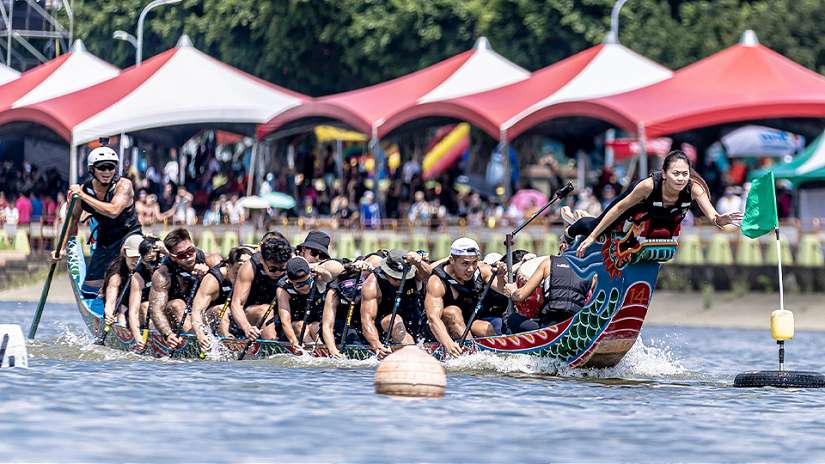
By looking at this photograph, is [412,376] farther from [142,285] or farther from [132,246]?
[132,246]

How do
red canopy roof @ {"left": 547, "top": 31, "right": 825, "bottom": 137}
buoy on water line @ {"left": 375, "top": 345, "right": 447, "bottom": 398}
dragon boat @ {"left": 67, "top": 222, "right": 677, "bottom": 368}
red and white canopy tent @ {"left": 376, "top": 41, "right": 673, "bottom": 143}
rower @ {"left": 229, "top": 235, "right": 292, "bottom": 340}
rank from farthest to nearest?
1. red and white canopy tent @ {"left": 376, "top": 41, "right": 673, "bottom": 143}
2. red canopy roof @ {"left": 547, "top": 31, "right": 825, "bottom": 137}
3. rower @ {"left": 229, "top": 235, "right": 292, "bottom": 340}
4. dragon boat @ {"left": 67, "top": 222, "right": 677, "bottom": 368}
5. buoy on water line @ {"left": 375, "top": 345, "right": 447, "bottom": 398}

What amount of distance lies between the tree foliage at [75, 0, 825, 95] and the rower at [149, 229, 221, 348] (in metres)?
27.6

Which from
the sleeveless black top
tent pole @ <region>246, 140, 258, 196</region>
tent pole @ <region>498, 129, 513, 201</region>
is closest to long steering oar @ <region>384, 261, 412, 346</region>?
the sleeveless black top

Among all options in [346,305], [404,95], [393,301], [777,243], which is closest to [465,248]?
[393,301]

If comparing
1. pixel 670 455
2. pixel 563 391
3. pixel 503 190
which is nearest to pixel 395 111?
pixel 503 190

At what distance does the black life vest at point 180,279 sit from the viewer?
18344 millimetres

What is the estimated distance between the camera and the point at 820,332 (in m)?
27.9

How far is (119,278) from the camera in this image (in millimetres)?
19094

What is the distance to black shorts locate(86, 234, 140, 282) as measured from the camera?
1966 centimetres

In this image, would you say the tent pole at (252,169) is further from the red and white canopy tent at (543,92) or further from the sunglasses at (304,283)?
the sunglasses at (304,283)

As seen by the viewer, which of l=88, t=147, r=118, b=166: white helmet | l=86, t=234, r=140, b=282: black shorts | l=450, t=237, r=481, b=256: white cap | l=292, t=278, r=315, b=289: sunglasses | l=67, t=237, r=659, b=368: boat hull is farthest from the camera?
l=86, t=234, r=140, b=282: black shorts

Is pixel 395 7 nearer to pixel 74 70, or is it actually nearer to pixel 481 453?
pixel 74 70

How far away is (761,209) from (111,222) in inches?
295

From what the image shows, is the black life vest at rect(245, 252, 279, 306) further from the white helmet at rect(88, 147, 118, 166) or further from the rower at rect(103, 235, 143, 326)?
the white helmet at rect(88, 147, 118, 166)
